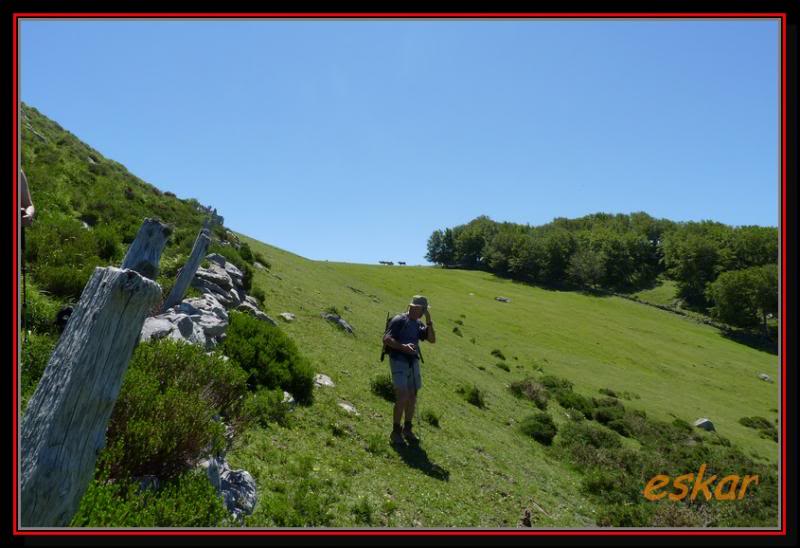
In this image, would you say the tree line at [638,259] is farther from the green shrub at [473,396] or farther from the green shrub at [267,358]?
the green shrub at [267,358]

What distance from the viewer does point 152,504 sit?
5.05 metres

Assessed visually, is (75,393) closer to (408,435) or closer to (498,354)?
(408,435)

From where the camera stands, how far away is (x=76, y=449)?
11.6ft

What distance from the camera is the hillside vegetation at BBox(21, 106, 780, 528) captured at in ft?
19.7

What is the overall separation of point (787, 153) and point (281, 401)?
927 cm

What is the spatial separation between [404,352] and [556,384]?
2161cm

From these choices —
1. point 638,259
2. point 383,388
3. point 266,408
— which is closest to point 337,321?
point 383,388

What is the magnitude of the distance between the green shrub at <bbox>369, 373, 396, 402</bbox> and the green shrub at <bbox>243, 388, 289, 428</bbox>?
174 inches

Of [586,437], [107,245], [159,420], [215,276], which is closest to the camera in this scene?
[159,420]

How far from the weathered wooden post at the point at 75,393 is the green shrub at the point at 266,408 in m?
4.91

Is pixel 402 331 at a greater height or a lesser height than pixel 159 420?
greater

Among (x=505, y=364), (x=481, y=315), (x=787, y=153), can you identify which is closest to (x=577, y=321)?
(x=481, y=315)

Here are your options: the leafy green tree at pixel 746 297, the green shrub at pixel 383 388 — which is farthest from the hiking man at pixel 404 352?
the leafy green tree at pixel 746 297

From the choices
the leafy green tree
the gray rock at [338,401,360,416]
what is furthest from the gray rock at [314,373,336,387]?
the leafy green tree
